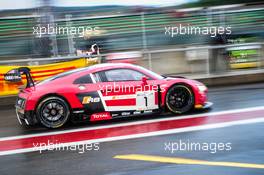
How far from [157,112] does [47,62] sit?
456 cm

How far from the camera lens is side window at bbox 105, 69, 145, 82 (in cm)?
954

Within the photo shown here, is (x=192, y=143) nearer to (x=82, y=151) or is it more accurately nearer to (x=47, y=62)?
(x=82, y=151)

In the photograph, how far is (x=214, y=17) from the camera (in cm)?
1791

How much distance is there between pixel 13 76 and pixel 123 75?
411 centimetres

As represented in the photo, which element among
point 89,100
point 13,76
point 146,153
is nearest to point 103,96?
point 89,100

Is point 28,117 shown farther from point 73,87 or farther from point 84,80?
point 84,80

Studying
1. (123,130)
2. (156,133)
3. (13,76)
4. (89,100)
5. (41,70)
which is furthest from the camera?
(41,70)

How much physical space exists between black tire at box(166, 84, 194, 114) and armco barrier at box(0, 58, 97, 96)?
4.18 meters

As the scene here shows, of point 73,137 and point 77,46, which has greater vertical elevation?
point 77,46

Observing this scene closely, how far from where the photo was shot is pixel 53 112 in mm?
9258

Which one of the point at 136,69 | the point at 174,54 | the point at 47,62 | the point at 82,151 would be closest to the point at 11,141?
the point at 82,151

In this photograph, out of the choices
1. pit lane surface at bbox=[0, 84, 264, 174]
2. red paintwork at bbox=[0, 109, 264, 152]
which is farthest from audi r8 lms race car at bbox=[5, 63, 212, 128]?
pit lane surface at bbox=[0, 84, 264, 174]

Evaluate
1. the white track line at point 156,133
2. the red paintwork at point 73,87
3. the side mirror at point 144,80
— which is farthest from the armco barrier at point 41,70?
the white track line at point 156,133

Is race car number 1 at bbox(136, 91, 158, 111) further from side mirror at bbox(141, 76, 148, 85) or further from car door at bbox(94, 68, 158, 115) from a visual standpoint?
side mirror at bbox(141, 76, 148, 85)
